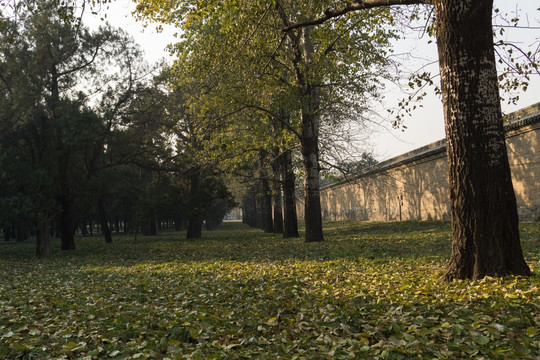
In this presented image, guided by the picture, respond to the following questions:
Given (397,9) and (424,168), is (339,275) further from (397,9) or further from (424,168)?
(424,168)

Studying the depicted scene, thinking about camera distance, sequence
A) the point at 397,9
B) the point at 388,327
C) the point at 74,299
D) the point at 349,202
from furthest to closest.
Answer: the point at 349,202, the point at 397,9, the point at 74,299, the point at 388,327

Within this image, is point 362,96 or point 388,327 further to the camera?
point 362,96

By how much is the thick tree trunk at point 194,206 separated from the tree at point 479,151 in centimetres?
2177

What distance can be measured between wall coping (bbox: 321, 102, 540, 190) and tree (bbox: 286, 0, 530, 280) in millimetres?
4685

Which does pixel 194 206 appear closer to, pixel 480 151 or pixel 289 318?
pixel 289 318

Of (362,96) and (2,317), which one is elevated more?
(362,96)

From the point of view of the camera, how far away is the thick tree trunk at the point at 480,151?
5957 millimetres

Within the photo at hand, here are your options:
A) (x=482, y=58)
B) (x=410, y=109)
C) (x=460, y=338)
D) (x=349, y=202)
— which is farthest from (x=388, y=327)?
(x=349, y=202)

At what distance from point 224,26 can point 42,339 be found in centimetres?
762

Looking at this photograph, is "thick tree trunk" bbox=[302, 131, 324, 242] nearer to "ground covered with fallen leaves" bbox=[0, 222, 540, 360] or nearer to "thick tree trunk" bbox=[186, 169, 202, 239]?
"ground covered with fallen leaves" bbox=[0, 222, 540, 360]

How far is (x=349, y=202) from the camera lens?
43438 millimetres

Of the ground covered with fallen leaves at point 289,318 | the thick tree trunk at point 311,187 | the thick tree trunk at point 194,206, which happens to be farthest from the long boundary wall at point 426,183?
the thick tree trunk at point 194,206

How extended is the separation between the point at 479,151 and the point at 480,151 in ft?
0.04

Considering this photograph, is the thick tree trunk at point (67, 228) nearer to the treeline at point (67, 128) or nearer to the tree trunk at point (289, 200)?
the treeline at point (67, 128)
